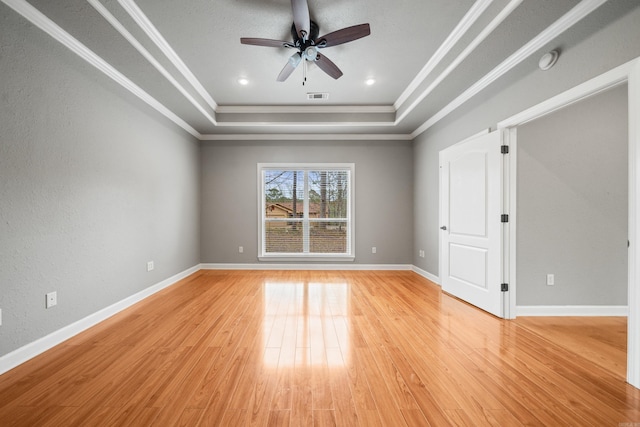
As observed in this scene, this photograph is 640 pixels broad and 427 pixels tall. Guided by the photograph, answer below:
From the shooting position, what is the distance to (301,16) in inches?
89.3

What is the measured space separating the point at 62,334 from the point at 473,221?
14.5 ft

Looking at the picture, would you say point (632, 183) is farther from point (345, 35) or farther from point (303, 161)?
point (303, 161)

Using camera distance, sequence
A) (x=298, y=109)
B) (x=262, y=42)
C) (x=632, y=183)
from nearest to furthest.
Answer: (x=632, y=183) < (x=262, y=42) < (x=298, y=109)

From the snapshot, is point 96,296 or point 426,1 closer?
point 426,1

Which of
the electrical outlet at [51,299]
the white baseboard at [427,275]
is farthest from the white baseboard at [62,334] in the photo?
the white baseboard at [427,275]

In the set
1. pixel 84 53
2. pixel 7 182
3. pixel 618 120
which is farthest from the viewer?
pixel 618 120

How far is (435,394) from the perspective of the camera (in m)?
1.65

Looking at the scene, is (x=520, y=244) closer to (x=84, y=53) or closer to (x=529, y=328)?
(x=529, y=328)

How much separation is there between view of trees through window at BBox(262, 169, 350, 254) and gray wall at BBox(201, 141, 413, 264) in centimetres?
28

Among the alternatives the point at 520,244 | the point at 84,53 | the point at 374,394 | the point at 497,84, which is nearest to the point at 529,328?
the point at 520,244

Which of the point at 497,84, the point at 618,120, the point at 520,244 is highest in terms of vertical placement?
the point at 497,84

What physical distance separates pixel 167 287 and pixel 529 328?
467 cm

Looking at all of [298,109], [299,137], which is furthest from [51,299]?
[299,137]

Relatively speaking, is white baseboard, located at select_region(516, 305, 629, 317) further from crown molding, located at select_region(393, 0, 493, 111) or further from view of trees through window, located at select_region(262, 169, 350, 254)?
view of trees through window, located at select_region(262, 169, 350, 254)
